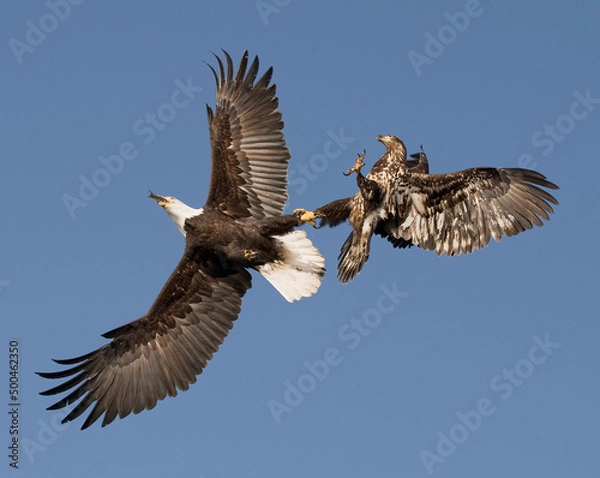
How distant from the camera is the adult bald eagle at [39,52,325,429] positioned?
595 inches

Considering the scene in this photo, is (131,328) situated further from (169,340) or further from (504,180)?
(504,180)

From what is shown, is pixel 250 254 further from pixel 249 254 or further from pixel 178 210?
pixel 178 210

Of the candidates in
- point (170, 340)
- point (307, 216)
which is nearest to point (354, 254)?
point (307, 216)

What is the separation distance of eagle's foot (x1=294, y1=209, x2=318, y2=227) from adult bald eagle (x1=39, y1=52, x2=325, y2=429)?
0.26 feet

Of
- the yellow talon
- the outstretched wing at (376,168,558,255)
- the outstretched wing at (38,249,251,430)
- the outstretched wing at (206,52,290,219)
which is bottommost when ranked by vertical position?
the outstretched wing at (38,249,251,430)

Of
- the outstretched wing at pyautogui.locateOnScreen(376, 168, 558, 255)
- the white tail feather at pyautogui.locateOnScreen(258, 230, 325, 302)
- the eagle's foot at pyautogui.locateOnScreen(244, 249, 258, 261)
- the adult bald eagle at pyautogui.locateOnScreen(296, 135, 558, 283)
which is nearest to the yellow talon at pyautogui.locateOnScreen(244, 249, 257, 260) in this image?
the eagle's foot at pyautogui.locateOnScreen(244, 249, 258, 261)

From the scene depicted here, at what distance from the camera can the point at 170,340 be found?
51.5 feet

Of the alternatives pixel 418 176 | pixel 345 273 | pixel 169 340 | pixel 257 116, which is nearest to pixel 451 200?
pixel 418 176

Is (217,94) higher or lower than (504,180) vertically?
higher

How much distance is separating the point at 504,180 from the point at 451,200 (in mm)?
635

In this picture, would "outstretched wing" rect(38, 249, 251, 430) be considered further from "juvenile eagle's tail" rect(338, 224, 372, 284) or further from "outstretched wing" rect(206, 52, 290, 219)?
"juvenile eagle's tail" rect(338, 224, 372, 284)

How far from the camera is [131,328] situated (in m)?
15.6

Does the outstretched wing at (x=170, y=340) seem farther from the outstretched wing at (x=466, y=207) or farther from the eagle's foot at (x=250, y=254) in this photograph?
the outstretched wing at (x=466, y=207)

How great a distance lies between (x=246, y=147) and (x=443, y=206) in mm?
2558
